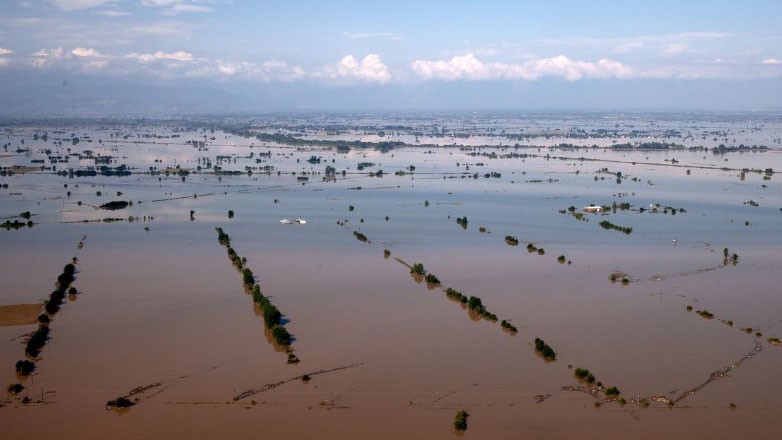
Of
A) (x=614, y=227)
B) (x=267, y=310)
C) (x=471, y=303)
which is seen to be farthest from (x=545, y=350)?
(x=614, y=227)

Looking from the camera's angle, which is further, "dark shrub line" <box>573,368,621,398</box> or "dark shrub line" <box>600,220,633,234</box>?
"dark shrub line" <box>600,220,633,234</box>

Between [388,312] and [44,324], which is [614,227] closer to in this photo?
[388,312]

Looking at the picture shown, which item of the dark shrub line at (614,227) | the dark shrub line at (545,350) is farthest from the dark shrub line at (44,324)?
the dark shrub line at (614,227)

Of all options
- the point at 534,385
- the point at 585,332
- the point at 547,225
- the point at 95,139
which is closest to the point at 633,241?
the point at 547,225

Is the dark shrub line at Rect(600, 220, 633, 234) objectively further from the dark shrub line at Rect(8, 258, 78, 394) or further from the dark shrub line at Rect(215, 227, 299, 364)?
the dark shrub line at Rect(8, 258, 78, 394)

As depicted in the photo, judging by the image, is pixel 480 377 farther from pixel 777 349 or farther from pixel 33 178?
pixel 33 178

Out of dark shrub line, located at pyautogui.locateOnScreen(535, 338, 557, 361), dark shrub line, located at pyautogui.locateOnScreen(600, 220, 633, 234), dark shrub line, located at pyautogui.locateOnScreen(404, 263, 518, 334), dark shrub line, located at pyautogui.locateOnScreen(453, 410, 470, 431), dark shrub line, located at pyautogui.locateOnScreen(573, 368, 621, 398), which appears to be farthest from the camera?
dark shrub line, located at pyautogui.locateOnScreen(600, 220, 633, 234)

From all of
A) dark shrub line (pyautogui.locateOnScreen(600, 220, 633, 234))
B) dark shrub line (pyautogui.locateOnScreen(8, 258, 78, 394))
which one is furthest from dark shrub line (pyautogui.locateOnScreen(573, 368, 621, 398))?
dark shrub line (pyautogui.locateOnScreen(600, 220, 633, 234))

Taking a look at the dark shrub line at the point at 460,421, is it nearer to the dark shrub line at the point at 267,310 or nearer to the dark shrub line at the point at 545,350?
the dark shrub line at the point at 545,350
